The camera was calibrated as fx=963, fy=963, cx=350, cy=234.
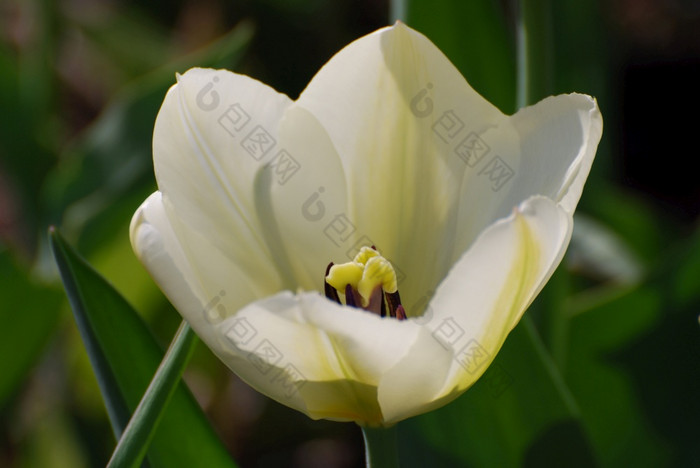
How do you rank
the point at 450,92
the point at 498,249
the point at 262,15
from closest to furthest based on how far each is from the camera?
the point at 498,249
the point at 450,92
the point at 262,15

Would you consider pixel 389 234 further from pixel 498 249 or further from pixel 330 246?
pixel 498 249

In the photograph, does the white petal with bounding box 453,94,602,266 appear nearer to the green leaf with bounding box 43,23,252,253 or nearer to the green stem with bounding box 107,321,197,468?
the green stem with bounding box 107,321,197,468

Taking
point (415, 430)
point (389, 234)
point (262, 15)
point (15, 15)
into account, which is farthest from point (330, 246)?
point (15, 15)

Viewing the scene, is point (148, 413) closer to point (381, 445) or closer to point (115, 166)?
point (381, 445)

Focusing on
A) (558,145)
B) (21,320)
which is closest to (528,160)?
(558,145)

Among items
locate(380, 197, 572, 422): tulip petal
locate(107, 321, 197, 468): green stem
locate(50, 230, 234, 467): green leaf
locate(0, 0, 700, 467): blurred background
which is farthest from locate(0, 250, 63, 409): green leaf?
locate(380, 197, 572, 422): tulip petal

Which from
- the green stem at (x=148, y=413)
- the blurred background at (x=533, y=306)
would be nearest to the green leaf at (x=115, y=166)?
the blurred background at (x=533, y=306)

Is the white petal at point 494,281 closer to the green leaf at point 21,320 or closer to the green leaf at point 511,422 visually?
the green leaf at point 511,422
